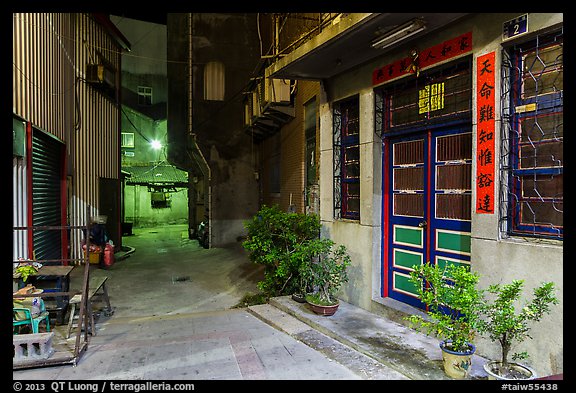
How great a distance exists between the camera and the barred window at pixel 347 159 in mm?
7242

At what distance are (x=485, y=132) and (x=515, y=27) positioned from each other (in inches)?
48.0

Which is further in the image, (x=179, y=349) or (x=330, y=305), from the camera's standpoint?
(x=330, y=305)

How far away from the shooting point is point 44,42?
8.50 metres

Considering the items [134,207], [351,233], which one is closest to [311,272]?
[351,233]

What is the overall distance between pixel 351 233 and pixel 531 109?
3.64m

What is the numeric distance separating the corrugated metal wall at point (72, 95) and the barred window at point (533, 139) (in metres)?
8.13

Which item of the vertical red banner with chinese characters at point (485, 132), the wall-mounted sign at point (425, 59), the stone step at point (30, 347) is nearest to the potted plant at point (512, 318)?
the vertical red banner with chinese characters at point (485, 132)

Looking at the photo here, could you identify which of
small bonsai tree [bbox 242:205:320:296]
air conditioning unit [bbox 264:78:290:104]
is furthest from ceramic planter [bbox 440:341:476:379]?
air conditioning unit [bbox 264:78:290:104]

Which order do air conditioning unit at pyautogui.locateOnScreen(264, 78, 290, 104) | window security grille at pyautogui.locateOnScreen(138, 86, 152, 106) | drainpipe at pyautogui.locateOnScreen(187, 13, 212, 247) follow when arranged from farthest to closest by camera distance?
window security grille at pyautogui.locateOnScreen(138, 86, 152, 106) → drainpipe at pyautogui.locateOnScreen(187, 13, 212, 247) → air conditioning unit at pyautogui.locateOnScreen(264, 78, 290, 104)

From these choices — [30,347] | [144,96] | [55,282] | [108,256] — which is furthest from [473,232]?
[144,96]

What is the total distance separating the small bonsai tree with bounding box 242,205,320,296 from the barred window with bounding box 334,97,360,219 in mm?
679

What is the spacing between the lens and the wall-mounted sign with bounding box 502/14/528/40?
4.15 m

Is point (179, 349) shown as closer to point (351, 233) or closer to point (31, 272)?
point (31, 272)

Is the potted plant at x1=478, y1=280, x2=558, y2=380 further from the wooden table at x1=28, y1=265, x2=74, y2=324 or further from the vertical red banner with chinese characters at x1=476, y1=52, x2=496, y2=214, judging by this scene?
the wooden table at x1=28, y1=265, x2=74, y2=324
